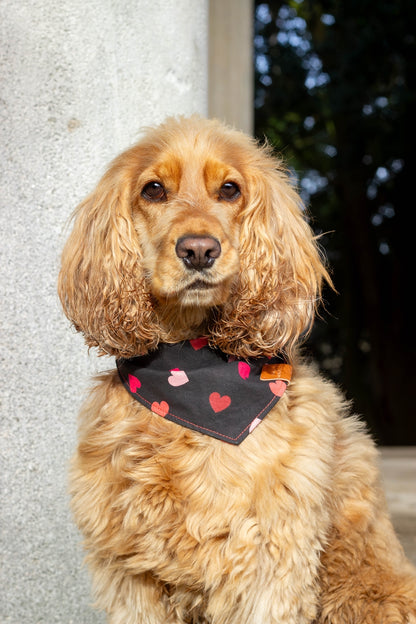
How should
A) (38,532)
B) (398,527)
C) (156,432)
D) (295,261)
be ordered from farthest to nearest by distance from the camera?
(398,527) < (38,532) < (295,261) < (156,432)

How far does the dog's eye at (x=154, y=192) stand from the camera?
2301 millimetres

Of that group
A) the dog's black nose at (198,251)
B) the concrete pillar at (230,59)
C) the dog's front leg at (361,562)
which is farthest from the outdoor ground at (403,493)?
the concrete pillar at (230,59)

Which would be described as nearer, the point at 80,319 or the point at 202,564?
the point at 202,564

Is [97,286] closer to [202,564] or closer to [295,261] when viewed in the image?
[295,261]

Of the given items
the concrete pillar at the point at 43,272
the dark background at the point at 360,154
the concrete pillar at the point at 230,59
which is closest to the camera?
the concrete pillar at the point at 43,272

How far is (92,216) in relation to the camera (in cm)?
239

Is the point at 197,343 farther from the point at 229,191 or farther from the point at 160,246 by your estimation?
the point at 229,191

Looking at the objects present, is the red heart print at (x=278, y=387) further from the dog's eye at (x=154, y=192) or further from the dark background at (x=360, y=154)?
the dark background at (x=360, y=154)

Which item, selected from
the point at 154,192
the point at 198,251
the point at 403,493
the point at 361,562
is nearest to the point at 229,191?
the point at 154,192

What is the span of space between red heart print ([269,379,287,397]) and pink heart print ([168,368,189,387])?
0.98 feet

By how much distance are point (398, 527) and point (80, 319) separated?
283 centimetres

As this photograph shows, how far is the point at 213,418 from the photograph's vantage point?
2180 mm

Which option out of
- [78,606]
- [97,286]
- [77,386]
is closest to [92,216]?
[97,286]

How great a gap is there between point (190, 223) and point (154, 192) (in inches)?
12.8
